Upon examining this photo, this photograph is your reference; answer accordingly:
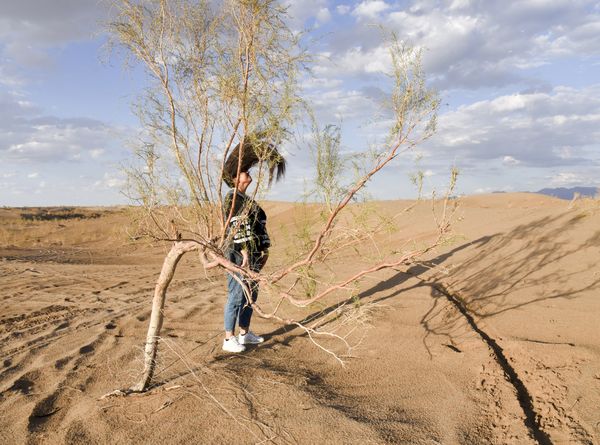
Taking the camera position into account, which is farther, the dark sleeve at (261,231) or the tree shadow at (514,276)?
the tree shadow at (514,276)

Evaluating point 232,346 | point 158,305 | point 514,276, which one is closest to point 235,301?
point 232,346

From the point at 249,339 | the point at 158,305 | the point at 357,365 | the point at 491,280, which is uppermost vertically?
the point at 158,305

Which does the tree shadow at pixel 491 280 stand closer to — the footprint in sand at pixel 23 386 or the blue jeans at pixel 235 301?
the blue jeans at pixel 235 301

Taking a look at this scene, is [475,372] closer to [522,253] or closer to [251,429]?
[251,429]

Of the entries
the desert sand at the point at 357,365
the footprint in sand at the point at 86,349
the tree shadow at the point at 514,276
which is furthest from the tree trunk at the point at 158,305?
the tree shadow at the point at 514,276

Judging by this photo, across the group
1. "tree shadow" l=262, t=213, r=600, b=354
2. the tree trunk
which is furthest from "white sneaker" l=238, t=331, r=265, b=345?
the tree trunk

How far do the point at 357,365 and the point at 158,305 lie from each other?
77.2 inches

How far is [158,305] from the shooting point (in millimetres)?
3396

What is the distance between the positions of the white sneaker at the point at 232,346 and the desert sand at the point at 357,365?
0.45 feet

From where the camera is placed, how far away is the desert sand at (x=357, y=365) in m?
3.05

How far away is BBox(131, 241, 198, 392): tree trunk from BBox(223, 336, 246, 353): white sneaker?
1127 millimetres

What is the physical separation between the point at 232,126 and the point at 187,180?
22.2 inches

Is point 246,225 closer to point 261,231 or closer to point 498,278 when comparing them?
point 261,231

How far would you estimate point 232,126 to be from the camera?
3.38 metres
